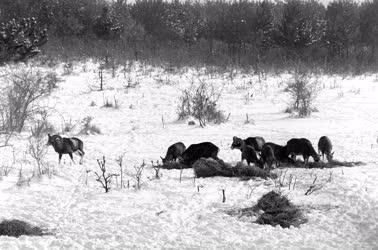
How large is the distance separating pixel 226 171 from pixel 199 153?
1.25 meters

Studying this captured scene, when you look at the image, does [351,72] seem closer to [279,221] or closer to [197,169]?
[197,169]

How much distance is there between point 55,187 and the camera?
23.6 ft

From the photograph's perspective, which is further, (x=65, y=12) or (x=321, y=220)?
(x=65, y=12)

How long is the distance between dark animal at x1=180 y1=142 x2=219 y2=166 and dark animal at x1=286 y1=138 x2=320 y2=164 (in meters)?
1.43

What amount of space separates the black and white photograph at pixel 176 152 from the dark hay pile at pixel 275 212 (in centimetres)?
2

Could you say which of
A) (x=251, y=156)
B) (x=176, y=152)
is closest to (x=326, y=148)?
(x=251, y=156)

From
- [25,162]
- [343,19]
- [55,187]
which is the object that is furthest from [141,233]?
[343,19]

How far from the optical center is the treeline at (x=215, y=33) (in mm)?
29141

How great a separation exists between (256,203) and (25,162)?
4188mm

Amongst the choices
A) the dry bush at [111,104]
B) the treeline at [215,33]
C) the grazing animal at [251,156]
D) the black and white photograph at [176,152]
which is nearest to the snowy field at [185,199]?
the black and white photograph at [176,152]

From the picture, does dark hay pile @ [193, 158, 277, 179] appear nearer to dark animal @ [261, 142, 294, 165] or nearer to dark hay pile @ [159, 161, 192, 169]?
dark hay pile @ [159, 161, 192, 169]

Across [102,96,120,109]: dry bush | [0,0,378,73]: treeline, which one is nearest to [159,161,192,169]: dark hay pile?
[102,96,120,109]: dry bush

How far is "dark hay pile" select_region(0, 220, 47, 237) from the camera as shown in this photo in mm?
5387

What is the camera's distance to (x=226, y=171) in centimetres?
825
